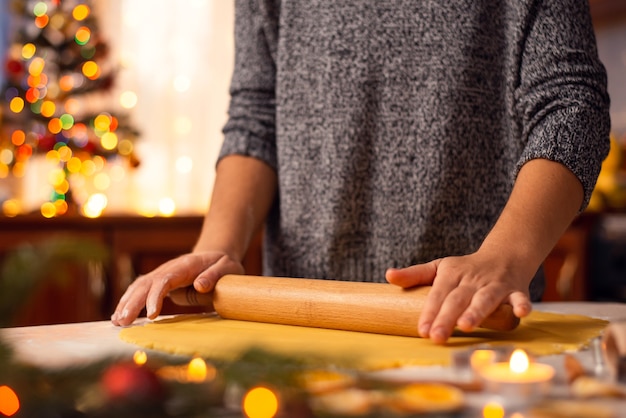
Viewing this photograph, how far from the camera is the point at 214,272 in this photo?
0.97 meters

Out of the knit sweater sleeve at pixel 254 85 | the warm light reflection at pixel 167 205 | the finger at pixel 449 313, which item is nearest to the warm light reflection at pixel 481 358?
the finger at pixel 449 313

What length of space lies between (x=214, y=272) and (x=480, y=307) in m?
0.39

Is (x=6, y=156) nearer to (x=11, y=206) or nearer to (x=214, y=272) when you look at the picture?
(x=11, y=206)

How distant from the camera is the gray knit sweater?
1.09m

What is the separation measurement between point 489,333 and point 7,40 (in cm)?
299

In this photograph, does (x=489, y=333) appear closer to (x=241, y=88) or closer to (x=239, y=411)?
(x=239, y=411)

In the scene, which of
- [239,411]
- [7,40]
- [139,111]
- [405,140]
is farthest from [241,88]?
[7,40]

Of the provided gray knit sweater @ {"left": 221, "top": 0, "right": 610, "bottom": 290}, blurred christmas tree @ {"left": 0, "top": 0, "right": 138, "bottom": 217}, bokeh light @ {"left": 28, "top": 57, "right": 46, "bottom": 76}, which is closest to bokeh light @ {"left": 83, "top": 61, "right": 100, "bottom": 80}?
blurred christmas tree @ {"left": 0, "top": 0, "right": 138, "bottom": 217}

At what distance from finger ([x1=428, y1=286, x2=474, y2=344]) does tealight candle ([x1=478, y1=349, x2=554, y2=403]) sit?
178 millimetres

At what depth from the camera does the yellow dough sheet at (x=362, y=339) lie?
2.21 feet

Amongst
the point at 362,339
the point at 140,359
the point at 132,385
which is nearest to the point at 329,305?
the point at 362,339

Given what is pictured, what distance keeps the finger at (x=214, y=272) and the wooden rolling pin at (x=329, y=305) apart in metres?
0.02

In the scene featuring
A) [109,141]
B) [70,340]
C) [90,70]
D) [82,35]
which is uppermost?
[82,35]

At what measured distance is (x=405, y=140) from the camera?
1.11 meters
